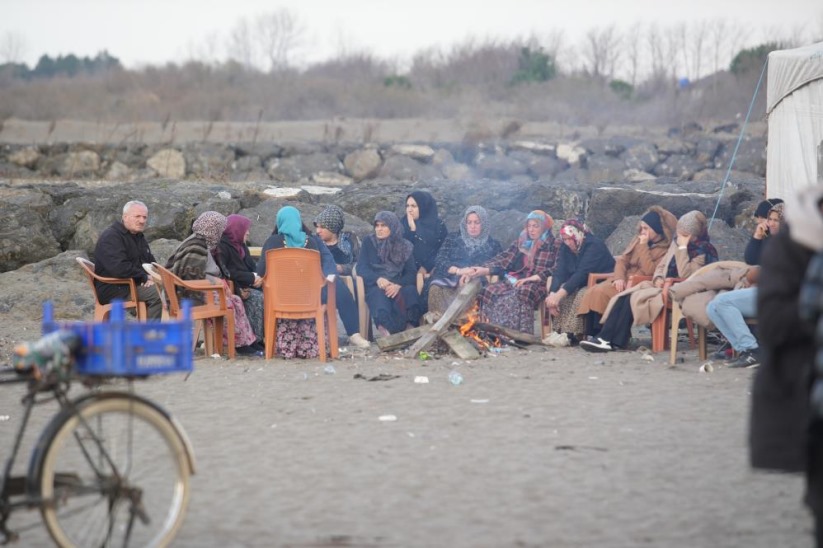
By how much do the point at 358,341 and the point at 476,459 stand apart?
472 cm

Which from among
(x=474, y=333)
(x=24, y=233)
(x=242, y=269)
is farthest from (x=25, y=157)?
(x=474, y=333)

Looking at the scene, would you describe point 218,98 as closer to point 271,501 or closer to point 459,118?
point 459,118

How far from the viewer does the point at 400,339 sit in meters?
10.2

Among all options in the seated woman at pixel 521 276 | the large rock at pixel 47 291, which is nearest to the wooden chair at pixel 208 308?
the seated woman at pixel 521 276

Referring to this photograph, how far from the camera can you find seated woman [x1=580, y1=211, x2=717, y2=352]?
32.8ft

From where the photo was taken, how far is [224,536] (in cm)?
479

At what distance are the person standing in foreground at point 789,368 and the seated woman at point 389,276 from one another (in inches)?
285

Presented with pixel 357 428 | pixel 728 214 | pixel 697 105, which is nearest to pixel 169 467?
pixel 357 428

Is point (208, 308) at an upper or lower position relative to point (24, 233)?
lower

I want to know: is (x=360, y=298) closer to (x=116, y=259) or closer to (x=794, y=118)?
(x=116, y=259)

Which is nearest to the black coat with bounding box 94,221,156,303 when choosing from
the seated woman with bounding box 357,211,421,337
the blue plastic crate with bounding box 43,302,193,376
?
the seated woman with bounding box 357,211,421,337

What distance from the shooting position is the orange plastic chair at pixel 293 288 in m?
9.66

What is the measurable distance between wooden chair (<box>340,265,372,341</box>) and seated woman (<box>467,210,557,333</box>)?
3.42 feet

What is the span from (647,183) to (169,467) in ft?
45.4
